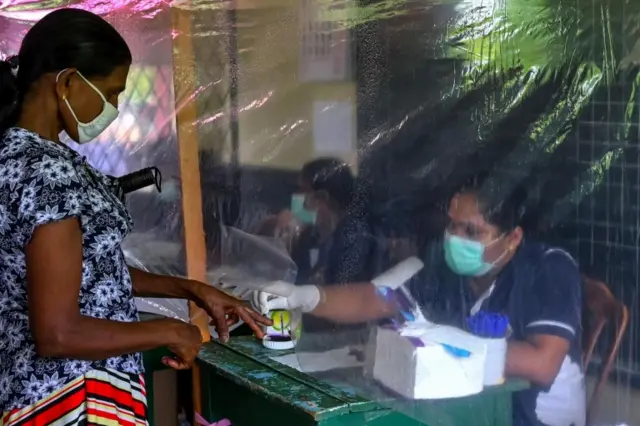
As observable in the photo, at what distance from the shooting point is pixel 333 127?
5.14ft

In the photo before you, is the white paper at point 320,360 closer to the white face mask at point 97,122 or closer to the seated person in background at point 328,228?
the seated person in background at point 328,228

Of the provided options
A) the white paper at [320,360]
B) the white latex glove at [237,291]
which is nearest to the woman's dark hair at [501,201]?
the white paper at [320,360]

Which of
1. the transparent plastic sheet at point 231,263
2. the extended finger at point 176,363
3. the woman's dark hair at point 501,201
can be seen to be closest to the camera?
the woman's dark hair at point 501,201

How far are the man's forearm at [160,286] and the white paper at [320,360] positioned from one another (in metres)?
0.32

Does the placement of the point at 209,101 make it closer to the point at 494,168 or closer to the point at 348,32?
the point at 348,32

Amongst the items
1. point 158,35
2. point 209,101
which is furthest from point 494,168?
point 158,35

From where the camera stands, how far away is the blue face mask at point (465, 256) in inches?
48.7

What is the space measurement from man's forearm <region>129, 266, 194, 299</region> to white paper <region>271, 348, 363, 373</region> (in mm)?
317

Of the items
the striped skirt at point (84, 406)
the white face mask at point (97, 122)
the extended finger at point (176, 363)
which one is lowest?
the striped skirt at point (84, 406)

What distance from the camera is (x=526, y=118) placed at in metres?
1.14

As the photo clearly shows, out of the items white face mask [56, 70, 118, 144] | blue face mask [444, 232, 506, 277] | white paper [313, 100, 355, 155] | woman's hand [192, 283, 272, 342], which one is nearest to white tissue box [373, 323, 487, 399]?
blue face mask [444, 232, 506, 277]

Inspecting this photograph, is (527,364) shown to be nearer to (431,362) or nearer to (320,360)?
(431,362)

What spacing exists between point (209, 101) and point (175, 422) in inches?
35.7

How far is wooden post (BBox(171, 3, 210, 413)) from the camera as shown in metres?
2.00
